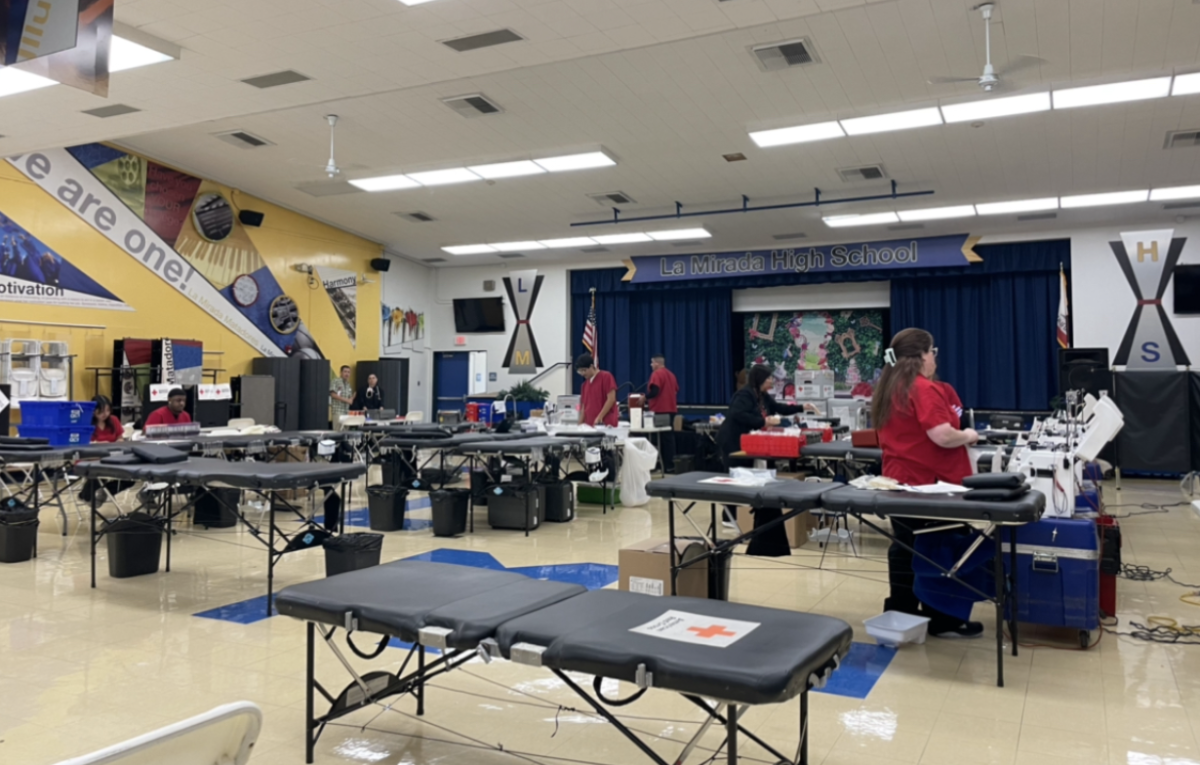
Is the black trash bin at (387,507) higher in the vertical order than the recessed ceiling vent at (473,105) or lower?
lower

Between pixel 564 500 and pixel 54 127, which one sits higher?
pixel 54 127

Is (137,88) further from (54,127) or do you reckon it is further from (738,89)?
(738,89)

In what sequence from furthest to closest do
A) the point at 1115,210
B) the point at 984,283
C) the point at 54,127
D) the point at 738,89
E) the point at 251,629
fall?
the point at 984,283 < the point at 1115,210 < the point at 738,89 < the point at 54,127 < the point at 251,629

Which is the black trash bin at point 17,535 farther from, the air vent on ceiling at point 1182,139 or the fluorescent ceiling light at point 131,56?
the air vent on ceiling at point 1182,139

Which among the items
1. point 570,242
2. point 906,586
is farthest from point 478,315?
point 906,586

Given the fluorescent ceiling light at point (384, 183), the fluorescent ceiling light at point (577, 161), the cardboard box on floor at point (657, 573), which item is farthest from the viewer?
the fluorescent ceiling light at point (384, 183)

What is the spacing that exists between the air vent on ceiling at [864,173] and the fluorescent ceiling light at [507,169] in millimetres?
3577

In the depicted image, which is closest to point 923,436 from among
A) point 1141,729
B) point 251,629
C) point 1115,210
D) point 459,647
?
point 1141,729

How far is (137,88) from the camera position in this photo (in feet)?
19.8

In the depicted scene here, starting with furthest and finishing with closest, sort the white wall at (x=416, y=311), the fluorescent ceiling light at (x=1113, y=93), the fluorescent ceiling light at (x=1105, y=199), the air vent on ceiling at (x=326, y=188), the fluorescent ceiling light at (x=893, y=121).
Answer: the white wall at (x=416, y=311) → the air vent on ceiling at (x=326, y=188) → the fluorescent ceiling light at (x=1105, y=199) → the fluorescent ceiling light at (x=893, y=121) → the fluorescent ceiling light at (x=1113, y=93)

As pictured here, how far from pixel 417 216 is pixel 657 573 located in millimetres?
9431

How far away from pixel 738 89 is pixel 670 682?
6.51 metres

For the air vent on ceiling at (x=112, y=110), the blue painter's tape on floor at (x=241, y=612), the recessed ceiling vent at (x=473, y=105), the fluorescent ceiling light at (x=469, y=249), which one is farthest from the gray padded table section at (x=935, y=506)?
the fluorescent ceiling light at (x=469, y=249)

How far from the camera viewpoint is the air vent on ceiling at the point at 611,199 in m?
10.8
